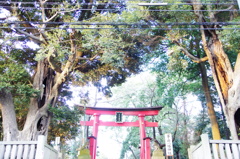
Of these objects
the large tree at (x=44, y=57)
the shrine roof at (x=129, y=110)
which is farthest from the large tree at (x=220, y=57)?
the shrine roof at (x=129, y=110)

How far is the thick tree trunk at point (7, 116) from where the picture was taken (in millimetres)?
6812

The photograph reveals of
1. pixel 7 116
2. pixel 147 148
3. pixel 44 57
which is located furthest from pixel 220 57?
pixel 7 116

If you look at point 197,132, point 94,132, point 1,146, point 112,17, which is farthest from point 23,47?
point 197,132

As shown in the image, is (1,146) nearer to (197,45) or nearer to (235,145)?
(235,145)

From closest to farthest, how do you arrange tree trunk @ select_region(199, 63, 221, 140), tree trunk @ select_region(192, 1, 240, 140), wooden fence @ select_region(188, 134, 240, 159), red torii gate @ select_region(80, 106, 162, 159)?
wooden fence @ select_region(188, 134, 240, 159)
tree trunk @ select_region(192, 1, 240, 140)
tree trunk @ select_region(199, 63, 221, 140)
red torii gate @ select_region(80, 106, 162, 159)

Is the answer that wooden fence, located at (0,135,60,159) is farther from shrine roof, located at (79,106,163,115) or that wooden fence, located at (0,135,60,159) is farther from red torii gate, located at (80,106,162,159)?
shrine roof, located at (79,106,163,115)

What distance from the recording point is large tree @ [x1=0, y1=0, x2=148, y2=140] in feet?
22.9

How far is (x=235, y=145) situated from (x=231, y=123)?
2983 mm

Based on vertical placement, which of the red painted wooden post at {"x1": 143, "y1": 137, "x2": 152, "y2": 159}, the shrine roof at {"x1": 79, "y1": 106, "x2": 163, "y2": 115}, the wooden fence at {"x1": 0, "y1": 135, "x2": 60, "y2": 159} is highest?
the shrine roof at {"x1": 79, "y1": 106, "x2": 163, "y2": 115}

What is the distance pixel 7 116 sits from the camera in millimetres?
6949

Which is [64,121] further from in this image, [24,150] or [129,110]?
[24,150]

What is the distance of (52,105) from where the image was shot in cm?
838

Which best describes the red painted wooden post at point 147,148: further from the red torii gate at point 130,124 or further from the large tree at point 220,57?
the large tree at point 220,57

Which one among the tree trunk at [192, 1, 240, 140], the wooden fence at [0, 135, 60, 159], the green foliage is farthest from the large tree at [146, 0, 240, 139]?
the green foliage
